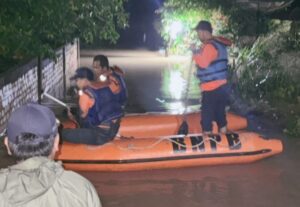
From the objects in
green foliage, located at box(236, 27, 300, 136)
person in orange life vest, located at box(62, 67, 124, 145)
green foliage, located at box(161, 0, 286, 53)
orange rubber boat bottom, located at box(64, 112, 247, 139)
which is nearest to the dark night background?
green foliage, located at box(161, 0, 286, 53)

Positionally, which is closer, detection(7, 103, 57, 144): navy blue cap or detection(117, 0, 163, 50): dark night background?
detection(7, 103, 57, 144): navy blue cap

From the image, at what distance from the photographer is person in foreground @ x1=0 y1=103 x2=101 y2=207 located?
1.92 m

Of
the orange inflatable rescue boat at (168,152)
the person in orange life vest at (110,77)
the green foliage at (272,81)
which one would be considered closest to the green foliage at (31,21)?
the person in orange life vest at (110,77)

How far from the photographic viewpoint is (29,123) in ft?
6.64

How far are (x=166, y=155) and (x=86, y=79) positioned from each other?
1.42 m

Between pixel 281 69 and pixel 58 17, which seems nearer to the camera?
pixel 58 17

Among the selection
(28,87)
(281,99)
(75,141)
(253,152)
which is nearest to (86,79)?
(75,141)

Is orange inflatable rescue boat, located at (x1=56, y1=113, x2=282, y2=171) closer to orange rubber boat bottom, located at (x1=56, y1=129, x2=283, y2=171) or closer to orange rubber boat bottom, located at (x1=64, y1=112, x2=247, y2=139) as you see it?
orange rubber boat bottom, located at (x1=56, y1=129, x2=283, y2=171)

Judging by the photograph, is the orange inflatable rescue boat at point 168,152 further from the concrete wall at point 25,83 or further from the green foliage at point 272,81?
the green foliage at point 272,81

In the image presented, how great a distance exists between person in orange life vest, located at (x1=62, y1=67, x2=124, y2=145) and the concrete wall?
172 centimetres

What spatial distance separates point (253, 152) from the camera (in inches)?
293

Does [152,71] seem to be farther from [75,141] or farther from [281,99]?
[75,141]

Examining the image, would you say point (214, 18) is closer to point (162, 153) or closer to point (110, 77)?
point (110, 77)

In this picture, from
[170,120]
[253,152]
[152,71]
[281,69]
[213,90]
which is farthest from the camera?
[152,71]
